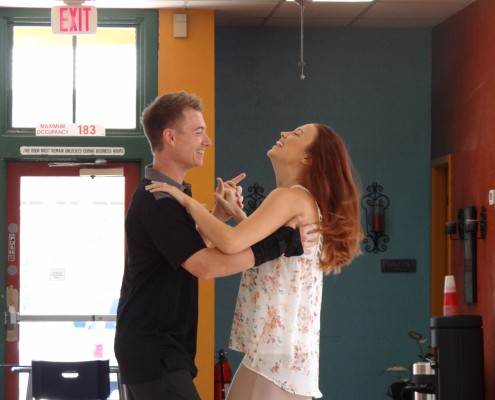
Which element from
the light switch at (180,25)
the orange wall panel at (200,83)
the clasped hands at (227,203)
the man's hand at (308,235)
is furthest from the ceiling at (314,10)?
the man's hand at (308,235)

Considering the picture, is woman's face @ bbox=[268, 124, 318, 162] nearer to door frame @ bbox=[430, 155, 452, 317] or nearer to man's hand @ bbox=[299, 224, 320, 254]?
man's hand @ bbox=[299, 224, 320, 254]

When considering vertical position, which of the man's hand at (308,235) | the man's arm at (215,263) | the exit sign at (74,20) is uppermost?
the exit sign at (74,20)

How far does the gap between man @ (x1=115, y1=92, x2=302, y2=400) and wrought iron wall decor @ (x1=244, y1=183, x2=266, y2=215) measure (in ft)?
18.4

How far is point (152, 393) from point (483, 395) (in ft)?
14.5

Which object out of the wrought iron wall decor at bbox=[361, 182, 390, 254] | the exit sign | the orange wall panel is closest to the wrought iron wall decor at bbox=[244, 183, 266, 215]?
the wrought iron wall decor at bbox=[361, 182, 390, 254]

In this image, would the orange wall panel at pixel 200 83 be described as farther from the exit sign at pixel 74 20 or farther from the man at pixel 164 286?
the man at pixel 164 286

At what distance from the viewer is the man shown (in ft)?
9.39

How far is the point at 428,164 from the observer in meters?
8.78

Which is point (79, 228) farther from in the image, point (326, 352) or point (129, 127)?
point (326, 352)

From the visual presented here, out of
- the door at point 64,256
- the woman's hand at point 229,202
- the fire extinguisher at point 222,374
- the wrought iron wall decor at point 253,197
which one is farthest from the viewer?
the wrought iron wall decor at point 253,197

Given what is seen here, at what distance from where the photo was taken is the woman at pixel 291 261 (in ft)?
9.61

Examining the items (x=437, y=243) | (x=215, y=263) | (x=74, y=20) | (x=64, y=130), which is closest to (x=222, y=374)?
(x=64, y=130)

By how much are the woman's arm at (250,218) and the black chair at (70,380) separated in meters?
2.62

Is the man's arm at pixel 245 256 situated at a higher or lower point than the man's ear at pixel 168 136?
lower
